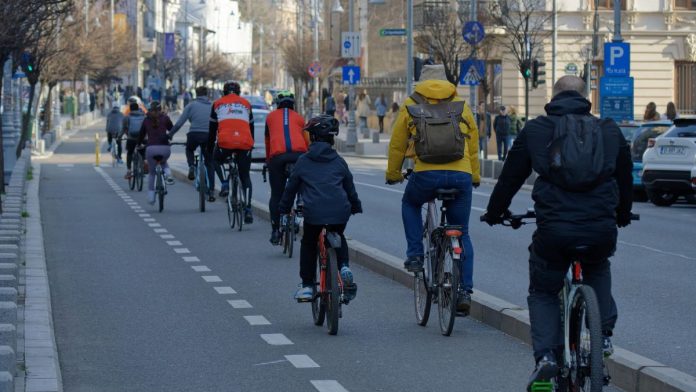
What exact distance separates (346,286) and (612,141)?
3.89m

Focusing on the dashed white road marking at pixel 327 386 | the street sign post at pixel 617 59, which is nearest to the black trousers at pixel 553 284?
the dashed white road marking at pixel 327 386

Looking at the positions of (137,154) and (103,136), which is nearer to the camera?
(137,154)

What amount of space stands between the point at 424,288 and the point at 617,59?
72.9ft

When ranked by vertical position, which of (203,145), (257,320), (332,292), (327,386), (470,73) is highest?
(470,73)

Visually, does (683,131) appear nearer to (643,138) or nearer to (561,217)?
(643,138)

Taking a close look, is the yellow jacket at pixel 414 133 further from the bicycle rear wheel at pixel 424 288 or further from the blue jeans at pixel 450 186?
the bicycle rear wheel at pixel 424 288

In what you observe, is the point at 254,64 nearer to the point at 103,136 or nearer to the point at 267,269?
the point at 103,136

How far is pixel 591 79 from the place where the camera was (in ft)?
182

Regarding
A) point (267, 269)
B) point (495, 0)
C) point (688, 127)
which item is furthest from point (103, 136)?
point (267, 269)

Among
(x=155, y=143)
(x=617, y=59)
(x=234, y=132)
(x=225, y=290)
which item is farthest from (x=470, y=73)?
(x=225, y=290)

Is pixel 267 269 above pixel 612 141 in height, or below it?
below

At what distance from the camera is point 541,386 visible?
7.02 metres

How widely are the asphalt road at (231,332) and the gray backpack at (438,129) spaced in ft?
4.01

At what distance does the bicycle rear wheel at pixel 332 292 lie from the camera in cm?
1053
